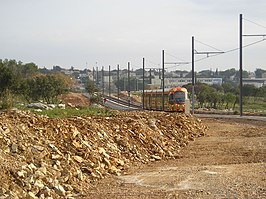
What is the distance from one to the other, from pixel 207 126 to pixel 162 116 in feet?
19.2

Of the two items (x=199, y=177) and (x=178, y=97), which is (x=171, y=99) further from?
(x=199, y=177)

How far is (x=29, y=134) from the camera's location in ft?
54.7

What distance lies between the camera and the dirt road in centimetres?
1409

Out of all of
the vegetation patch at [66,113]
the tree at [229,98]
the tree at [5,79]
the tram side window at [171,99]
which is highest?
the tree at [5,79]

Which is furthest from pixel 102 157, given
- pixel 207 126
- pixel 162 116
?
pixel 207 126

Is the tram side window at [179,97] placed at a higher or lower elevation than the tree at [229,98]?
higher

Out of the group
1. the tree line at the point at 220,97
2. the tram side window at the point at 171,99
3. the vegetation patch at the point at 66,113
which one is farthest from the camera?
the tree line at the point at 220,97

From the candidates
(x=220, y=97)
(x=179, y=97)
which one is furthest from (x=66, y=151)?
(x=220, y=97)

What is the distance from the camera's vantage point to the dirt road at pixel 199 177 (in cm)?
1409

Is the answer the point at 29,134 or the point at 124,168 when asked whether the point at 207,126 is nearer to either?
the point at 124,168

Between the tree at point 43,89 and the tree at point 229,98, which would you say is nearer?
the tree at point 43,89

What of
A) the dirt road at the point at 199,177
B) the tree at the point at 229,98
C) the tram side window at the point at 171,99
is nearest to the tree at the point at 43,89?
the tram side window at the point at 171,99

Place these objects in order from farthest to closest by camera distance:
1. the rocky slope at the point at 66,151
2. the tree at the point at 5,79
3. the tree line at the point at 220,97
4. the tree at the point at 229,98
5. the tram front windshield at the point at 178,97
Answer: the tree line at the point at 220,97
the tree at the point at 229,98
the tram front windshield at the point at 178,97
the tree at the point at 5,79
the rocky slope at the point at 66,151

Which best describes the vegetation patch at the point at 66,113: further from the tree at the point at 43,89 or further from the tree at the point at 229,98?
the tree at the point at 229,98
